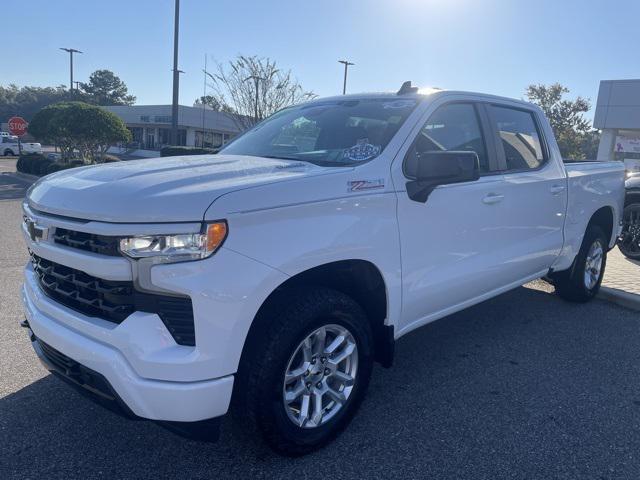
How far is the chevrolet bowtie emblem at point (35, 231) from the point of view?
2592mm

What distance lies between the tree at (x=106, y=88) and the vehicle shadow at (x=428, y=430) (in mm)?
103174

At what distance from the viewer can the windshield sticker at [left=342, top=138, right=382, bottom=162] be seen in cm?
306

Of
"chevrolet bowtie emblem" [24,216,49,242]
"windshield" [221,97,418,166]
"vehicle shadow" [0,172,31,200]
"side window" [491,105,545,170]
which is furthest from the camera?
"vehicle shadow" [0,172,31,200]

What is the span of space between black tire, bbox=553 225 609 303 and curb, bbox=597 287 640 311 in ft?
0.77

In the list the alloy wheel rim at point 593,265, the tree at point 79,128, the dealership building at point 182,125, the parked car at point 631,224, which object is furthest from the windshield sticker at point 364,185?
the dealership building at point 182,125

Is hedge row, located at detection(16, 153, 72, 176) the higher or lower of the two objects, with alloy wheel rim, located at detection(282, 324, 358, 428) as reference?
lower

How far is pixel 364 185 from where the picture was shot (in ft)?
9.24

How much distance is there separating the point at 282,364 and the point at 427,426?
1.13 metres

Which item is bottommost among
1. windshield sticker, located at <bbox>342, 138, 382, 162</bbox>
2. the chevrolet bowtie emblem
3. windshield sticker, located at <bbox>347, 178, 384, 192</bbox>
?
the chevrolet bowtie emblem

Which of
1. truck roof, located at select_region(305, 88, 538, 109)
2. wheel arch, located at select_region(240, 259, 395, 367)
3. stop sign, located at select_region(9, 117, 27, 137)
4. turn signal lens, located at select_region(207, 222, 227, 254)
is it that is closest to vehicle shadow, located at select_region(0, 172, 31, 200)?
stop sign, located at select_region(9, 117, 27, 137)

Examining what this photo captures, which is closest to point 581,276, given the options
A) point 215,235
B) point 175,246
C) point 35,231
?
point 215,235

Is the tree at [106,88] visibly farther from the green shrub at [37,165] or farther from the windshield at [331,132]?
the windshield at [331,132]

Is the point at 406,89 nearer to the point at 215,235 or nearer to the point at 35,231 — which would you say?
the point at 215,235

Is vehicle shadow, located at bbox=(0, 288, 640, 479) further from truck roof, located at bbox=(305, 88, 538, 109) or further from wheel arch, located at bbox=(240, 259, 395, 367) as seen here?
truck roof, located at bbox=(305, 88, 538, 109)
